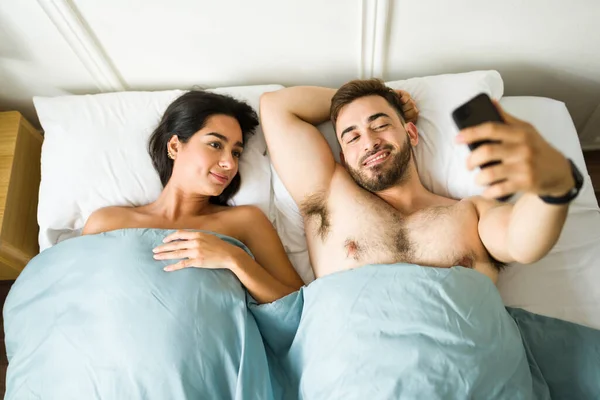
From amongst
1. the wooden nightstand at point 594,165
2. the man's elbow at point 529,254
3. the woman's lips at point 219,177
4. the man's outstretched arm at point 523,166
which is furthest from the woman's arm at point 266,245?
the wooden nightstand at point 594,165

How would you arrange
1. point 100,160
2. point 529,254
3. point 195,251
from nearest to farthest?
1. point 529,254
2. point 195,251
3. point 100,160

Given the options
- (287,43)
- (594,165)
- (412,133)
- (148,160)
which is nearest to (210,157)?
(148,160)

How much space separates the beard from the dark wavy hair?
1.50 feet

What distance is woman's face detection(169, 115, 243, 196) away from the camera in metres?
1.50

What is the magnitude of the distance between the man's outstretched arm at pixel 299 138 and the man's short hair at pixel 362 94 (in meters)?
0.09

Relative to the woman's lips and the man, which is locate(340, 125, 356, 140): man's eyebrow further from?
the woman's lips

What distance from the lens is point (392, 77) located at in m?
1.81

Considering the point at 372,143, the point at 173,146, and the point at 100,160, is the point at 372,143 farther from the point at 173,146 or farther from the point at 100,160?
the point at 100,160

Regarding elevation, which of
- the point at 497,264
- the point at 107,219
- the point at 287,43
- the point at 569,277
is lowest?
the point at 569,277

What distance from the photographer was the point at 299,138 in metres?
1.50

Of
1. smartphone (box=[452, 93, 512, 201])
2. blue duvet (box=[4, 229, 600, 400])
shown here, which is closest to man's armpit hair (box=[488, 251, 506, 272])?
blue duvet (box=[4, 229, 600, 400])

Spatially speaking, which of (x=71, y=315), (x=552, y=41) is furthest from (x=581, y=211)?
(x=71, y=315)

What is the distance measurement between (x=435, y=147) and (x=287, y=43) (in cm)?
64

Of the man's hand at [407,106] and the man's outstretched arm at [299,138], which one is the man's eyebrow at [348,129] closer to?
the man's outstretched arm at [299,138]
